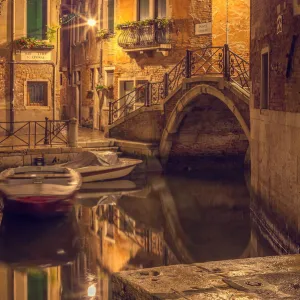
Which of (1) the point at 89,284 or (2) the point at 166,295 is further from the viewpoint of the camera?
(1) the point at 89,284

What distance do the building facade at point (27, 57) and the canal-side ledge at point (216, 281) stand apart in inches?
597

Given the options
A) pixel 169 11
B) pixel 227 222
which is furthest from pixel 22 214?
pixel 169 11

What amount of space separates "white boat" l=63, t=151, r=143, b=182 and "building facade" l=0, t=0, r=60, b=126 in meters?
3.73

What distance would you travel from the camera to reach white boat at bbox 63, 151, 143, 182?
18.2 metres

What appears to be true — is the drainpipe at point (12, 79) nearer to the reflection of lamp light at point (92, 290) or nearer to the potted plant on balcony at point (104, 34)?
the potted plant on balcony at point (104, 34)

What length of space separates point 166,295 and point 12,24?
16461mm

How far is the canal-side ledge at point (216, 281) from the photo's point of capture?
6.08 metres

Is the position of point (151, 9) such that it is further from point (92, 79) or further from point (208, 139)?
point (92, 79)

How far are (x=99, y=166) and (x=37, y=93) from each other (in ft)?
15.2

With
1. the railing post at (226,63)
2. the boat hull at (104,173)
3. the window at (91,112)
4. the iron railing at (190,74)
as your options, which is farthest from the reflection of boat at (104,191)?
the window at (91,112)

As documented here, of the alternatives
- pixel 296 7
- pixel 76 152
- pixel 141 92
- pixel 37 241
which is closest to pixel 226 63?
pixel 76 152

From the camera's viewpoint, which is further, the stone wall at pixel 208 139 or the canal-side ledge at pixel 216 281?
the stone wall at pixel 208 139

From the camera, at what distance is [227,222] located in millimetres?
13992

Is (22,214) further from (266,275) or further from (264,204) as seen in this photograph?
(266,275)
